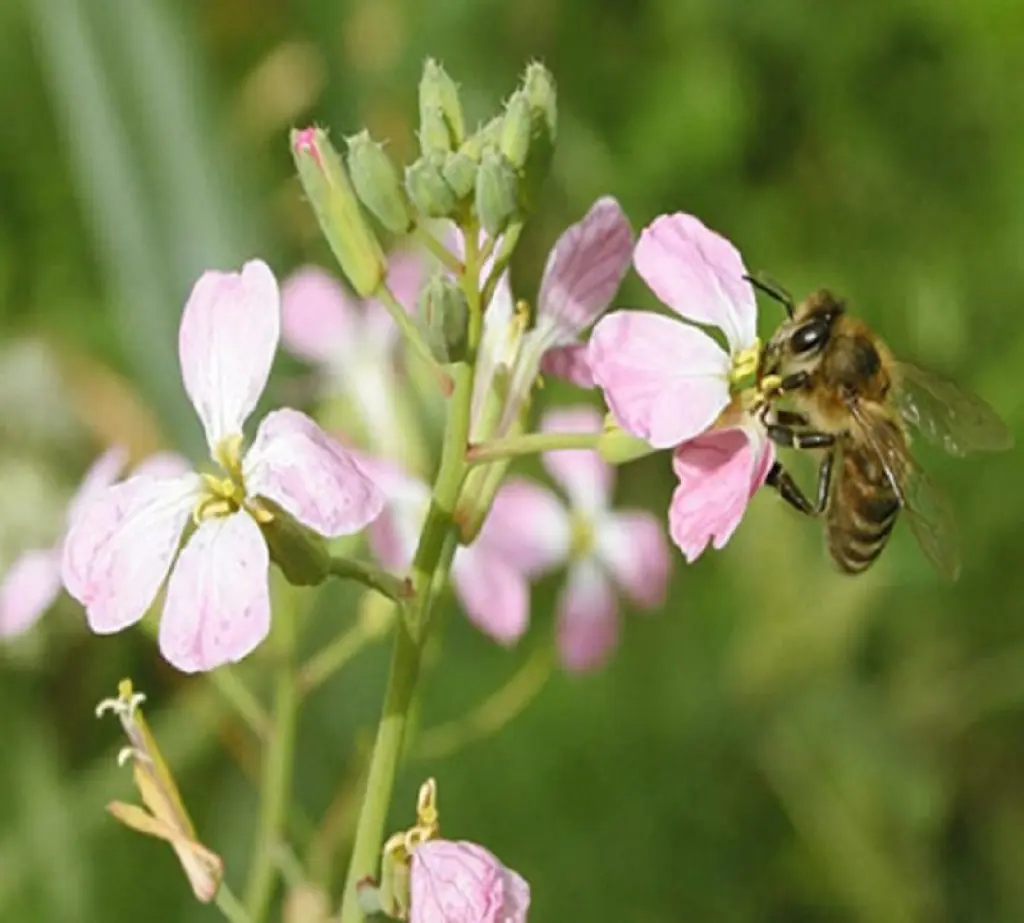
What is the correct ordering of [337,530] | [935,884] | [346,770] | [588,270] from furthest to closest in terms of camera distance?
A: [935,884] → [346,770] → [588,270] → [337,530]

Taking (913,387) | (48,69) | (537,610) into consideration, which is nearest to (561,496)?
(537,610)

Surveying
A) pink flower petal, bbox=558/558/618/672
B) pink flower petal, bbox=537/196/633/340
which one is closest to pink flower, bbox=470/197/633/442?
pink flower petal, bbox=537/196/633/340

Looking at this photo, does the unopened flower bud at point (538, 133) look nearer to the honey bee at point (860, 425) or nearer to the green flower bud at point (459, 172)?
the green flower bud at point (459, 172)

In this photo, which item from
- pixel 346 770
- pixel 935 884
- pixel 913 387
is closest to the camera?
pixel 913 387

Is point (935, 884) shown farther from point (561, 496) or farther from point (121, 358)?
point (121, 358)

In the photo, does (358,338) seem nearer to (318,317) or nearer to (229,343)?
(318,317)

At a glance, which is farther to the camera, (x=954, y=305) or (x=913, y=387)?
(x=954, y=305)

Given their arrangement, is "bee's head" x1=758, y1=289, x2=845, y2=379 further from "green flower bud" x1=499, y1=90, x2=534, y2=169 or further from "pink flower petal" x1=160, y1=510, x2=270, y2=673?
"pink flower petal" x1=160, y1=510, x2=270, y2=673
